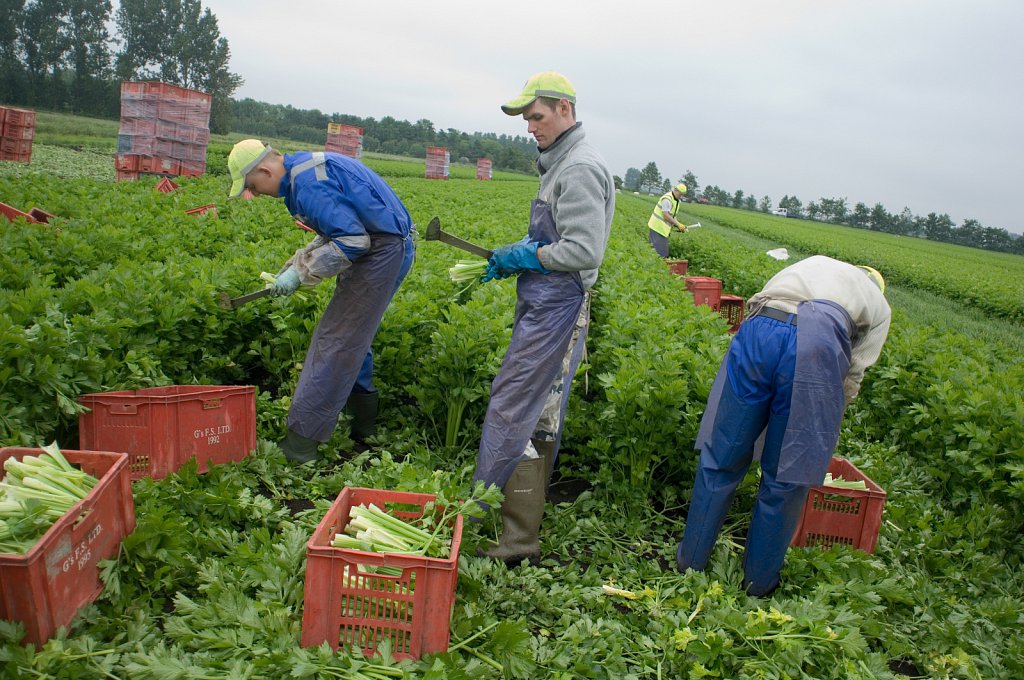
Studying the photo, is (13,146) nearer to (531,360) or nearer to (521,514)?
(531,360)

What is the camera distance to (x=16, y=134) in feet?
64.5

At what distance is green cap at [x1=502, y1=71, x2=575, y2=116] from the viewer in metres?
3.41

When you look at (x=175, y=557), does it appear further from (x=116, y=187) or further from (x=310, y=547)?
(x=116, y=187)

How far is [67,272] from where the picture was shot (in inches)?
215

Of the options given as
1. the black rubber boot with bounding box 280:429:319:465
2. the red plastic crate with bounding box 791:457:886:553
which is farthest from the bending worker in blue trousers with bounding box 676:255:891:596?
the black rubber boot with bounding box 280:429:319:465

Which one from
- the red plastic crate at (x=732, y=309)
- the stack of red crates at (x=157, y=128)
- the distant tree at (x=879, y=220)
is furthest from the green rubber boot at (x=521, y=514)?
the distant tree at (x=879, y=220)

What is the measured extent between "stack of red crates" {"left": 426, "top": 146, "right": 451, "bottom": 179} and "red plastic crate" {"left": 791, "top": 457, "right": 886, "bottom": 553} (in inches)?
1690

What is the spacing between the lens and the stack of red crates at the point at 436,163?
44.4 meters

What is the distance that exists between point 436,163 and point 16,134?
27415 millimetres

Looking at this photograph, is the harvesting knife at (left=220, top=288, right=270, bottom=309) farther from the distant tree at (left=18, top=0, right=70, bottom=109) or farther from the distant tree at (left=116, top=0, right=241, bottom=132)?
the distant tree at (left=116, top=0, right=241, bottom=132)

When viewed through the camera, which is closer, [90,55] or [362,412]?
[362,412]

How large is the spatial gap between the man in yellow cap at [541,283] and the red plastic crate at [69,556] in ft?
5.57

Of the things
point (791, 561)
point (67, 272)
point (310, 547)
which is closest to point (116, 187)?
point (67, 272)

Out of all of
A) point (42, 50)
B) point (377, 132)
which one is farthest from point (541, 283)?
point (377, 132)
